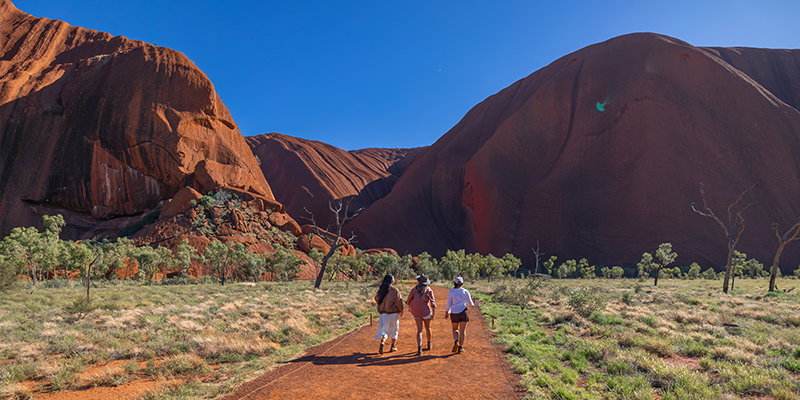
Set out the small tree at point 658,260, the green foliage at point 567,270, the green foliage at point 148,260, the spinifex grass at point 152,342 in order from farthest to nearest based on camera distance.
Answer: the green foliage at point 567,270 < the small tree at point 658,260 < the green foliage at point 148,260 < the spinifex grass at point 152,342

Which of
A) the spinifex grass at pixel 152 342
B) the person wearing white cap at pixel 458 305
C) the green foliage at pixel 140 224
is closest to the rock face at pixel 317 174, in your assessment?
the green foliage at pixel 140 224

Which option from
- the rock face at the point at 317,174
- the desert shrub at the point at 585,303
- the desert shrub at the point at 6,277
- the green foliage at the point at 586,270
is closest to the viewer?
the desert shrub at the point at 585,303

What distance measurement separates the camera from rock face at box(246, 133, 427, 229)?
103438 millimetres

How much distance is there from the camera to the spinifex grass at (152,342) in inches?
252

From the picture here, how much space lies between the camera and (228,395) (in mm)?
5594

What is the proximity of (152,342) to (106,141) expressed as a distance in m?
62.7

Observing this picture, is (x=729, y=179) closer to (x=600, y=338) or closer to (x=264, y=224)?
(x=600, y=338)

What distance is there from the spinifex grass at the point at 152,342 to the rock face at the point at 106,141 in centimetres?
4575

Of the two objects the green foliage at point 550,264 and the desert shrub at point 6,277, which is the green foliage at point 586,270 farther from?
the desert shrub at point 6,277

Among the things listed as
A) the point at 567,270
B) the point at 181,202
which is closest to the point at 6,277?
the point at 181,202

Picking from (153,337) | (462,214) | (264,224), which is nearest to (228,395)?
(153,337)

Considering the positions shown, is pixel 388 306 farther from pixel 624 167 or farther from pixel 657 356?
pixel 624 167

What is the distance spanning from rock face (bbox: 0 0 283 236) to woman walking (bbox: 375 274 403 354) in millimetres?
54874

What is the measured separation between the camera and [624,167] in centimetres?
6831
